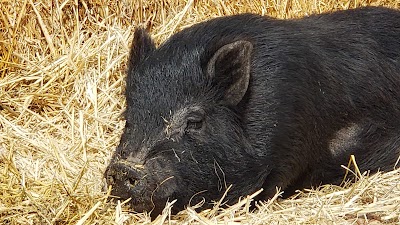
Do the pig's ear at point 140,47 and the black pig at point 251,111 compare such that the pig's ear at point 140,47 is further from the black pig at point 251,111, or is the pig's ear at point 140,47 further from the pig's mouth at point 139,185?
the pig's mouth at point 139,185

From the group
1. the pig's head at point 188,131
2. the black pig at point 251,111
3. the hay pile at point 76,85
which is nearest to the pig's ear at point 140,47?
the black pig at point 251,111

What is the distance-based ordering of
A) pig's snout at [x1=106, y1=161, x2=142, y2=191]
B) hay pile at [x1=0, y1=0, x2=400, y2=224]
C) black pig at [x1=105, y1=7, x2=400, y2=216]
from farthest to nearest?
hay pile at [x1=0, y1=0, x2=400, y2=224] → black pig at [x1=105, y1=7, x2=400, y2=216] → pig's snout at [x1=106, y1=161, x2=142, y2=191]

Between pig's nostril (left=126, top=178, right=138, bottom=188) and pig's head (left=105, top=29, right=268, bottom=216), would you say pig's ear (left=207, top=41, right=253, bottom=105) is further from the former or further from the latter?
pig's nostril (left=126, top=178, right=138, bottom=188)

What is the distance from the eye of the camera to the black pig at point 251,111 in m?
5.02

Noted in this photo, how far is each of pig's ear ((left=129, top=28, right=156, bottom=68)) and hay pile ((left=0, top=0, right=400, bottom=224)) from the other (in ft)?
3.07

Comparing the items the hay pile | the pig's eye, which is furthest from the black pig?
the hay pile

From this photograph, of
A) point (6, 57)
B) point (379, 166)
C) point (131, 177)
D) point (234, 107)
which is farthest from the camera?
point (6, 57)

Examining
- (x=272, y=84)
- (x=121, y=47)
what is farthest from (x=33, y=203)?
(x=121, y=47)

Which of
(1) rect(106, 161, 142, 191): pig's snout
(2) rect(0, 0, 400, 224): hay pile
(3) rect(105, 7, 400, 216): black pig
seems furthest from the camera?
(2) rect(0, 0, 400, 224): hay pile

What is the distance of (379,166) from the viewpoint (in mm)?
5910

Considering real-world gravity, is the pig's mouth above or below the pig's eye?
below

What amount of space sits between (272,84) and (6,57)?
8.68 ft

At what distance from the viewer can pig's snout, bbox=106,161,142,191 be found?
4844 mm

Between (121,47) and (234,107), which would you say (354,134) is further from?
(121,47)
